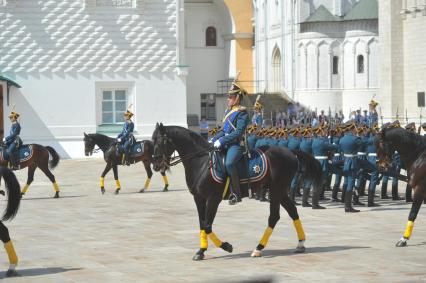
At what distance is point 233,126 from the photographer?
14.2 metres

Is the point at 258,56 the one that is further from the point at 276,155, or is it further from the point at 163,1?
the point at 276,155

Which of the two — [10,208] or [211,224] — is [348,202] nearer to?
[211,224]

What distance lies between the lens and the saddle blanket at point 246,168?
45.4 feet

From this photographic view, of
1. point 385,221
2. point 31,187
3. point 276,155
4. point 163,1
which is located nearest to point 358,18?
point 163,1

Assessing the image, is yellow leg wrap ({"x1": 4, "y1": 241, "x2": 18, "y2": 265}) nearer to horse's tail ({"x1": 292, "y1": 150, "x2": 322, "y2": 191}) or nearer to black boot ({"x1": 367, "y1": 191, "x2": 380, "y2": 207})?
horse's tail ({"x1": 292, "y1": 150, "x2": 322, "y2": 191})

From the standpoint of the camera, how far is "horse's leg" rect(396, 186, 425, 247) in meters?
14.4

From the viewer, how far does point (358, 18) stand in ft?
207

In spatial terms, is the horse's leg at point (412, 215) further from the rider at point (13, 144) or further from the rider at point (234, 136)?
the rider at point (13, 144)

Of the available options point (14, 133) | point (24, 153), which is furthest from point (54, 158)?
point (14, 133)

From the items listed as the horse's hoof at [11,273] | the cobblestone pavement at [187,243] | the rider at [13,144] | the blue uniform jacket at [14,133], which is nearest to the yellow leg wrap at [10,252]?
the horse's hoof at [11,273]

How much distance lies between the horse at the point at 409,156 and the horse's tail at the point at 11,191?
5.51m

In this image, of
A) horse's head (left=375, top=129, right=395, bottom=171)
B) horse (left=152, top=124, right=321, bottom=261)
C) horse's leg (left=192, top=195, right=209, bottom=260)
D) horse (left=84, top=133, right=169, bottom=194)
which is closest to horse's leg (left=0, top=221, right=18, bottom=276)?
horse's leg (left=192, top=195, right=209, bottom=260)

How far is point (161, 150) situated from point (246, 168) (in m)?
1.23

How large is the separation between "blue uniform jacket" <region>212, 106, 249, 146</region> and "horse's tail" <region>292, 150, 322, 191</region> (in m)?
1.00
